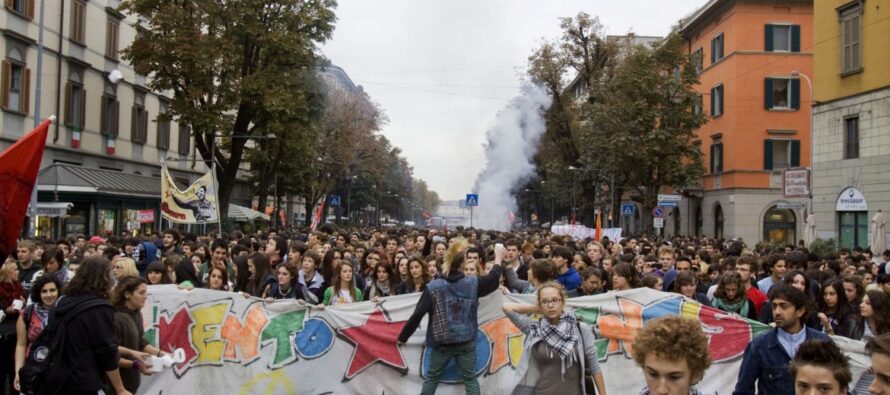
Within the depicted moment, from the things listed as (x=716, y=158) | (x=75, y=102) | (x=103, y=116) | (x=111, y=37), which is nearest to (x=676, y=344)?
(x=75, y=102)

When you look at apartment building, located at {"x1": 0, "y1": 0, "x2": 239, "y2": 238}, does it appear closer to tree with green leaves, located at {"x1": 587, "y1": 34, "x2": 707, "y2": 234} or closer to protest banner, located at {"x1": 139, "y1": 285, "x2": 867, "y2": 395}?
protest banner, located at {"x1": 139, "y1": 285, "x2": 867, "y2": 395}

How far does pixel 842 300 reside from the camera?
26.9 feet

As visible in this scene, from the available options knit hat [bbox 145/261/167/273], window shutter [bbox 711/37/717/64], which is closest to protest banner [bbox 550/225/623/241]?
window shutter [bbox 711/37/717/64]

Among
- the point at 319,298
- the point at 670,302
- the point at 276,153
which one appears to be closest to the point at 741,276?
the point at 670,302

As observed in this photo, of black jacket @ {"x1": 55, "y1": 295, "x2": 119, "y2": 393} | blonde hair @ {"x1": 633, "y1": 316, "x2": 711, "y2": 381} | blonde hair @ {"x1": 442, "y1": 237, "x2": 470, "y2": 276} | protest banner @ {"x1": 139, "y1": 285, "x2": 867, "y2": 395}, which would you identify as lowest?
protest banner @ {"x1": 139, "y1": 285, "x2": 867, "y2": 395}

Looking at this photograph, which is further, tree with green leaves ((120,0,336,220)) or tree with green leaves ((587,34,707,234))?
tree with green leaves ((587,34,707,234))

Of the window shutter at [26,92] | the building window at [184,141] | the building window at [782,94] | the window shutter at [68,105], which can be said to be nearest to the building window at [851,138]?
the building window at [782,94]

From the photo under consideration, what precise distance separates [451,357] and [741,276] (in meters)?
3.77

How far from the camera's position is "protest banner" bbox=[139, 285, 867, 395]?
8625 mm

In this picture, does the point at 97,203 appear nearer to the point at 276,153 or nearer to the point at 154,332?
the point at 276,153

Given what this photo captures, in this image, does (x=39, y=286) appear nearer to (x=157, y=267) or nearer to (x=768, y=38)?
(x=157, y=267)

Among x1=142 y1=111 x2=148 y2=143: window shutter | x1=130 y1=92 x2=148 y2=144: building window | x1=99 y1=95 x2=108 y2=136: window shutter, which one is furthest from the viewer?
x1=142 y1=111 x2=148 y2=143: window shutter

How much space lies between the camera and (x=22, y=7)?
27719mm

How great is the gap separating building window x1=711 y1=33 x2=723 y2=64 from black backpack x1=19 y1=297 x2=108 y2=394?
43.8m
